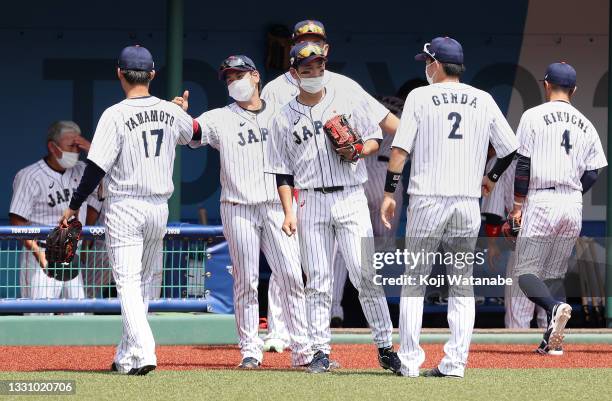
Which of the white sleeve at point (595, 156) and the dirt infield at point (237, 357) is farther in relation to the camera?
the white sleeve at point (595, 156)

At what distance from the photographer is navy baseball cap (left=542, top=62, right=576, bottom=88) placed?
9141mm

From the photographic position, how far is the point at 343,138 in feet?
24.7

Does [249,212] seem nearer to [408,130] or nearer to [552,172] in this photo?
[408,130]

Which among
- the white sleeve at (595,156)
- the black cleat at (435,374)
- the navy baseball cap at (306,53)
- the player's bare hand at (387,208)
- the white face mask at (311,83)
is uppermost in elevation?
the navy baseball cap at (306,53)

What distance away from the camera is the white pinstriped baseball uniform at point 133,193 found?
7559 millimetres

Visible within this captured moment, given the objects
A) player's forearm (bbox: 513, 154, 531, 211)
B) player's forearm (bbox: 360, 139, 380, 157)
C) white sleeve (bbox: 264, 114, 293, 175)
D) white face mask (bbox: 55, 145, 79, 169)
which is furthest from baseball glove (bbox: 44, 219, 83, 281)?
player's forearm (bbox: 513, 154, 531, 211)

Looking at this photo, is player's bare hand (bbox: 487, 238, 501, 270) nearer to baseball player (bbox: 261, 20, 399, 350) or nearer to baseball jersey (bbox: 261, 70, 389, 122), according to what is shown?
baseball player (bbox: 261, 20, 399, 350)

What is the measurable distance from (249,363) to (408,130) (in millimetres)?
1755

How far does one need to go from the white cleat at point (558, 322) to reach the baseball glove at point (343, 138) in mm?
2032

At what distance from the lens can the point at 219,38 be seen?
40.0 feet

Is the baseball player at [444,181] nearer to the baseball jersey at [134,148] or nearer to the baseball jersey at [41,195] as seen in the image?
the baseball jersey at [134,148]

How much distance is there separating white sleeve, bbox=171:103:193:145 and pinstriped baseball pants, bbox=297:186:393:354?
30.6 inches

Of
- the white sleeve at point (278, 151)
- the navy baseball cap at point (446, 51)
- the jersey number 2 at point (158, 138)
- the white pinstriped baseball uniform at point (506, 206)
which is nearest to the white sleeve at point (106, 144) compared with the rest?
the jersey number 2 at point (158, 138)

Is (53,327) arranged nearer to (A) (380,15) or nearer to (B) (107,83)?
(B) (107,83)
